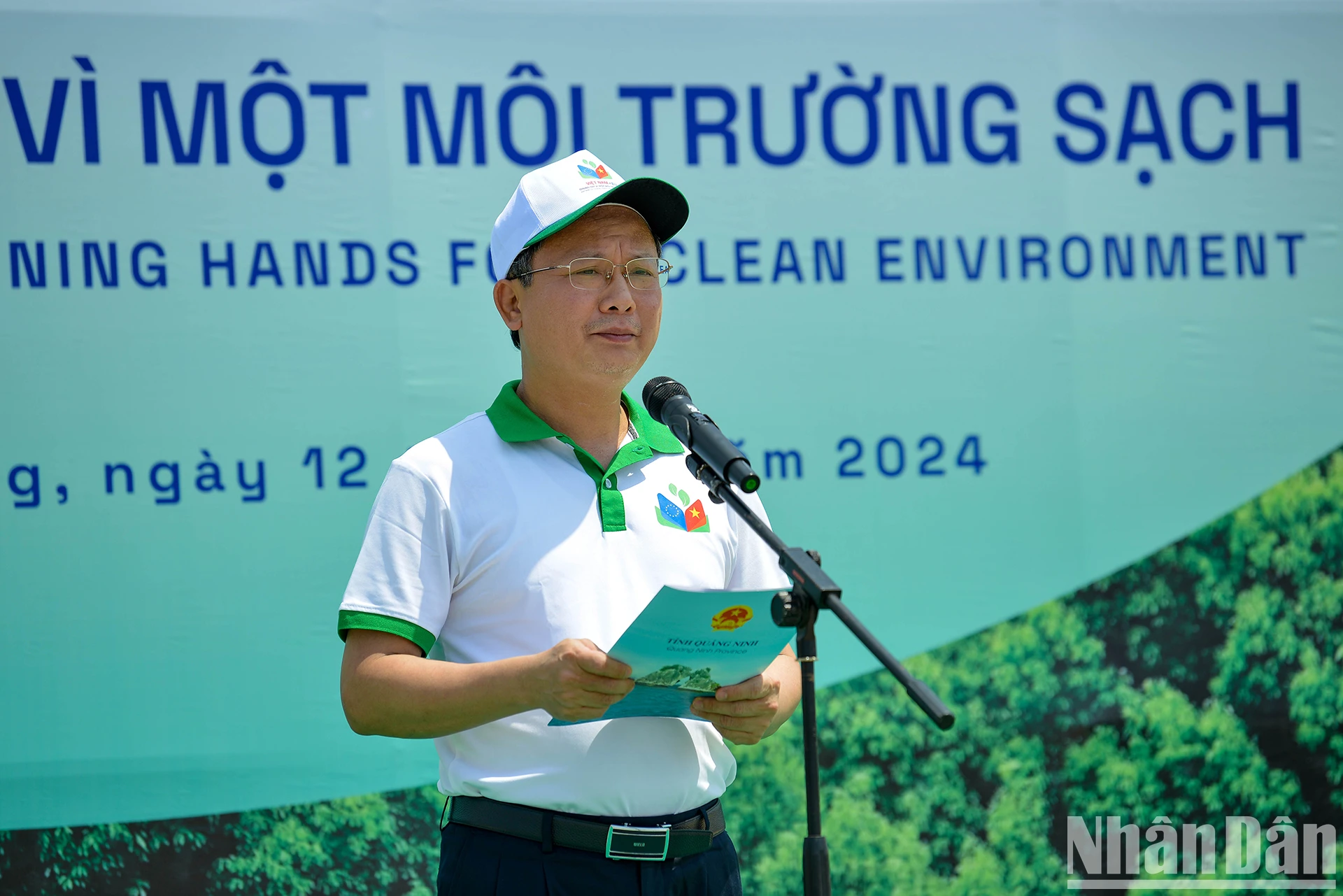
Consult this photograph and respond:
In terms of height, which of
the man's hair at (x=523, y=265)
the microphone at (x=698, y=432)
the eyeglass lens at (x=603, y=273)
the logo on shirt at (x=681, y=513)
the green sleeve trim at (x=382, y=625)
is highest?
the man's hair at (x=523, y=265)

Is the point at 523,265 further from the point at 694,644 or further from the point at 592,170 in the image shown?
the point at 694,644

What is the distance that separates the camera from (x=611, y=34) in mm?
3059

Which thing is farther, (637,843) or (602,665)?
(637,843)

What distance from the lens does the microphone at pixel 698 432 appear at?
4.64 ft

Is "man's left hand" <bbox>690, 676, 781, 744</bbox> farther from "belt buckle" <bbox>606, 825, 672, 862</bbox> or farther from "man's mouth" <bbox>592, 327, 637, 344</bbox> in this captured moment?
"man's mouth" <bbox>592, 327, 637, 344</bbox>

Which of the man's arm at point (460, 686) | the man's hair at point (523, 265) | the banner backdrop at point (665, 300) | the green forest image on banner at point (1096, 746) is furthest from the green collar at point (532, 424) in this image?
the green forest image on banner at point (1096, 746)

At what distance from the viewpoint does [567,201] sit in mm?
1769

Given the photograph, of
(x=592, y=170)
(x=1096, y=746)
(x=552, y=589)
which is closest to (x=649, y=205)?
(x=592, y=170)

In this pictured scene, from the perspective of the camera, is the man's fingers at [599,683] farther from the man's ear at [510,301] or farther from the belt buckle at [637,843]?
the man's ear at [510,301]

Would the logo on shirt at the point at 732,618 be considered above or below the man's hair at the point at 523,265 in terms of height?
below

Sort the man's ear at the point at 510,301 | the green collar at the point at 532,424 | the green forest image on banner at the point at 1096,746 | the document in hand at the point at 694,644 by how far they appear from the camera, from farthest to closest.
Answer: the green forest image on banner at the point at 1096,746, the man's ear at the point at 510,301, the green collar at the point at 532,424, the document in hand at the point at 694,644

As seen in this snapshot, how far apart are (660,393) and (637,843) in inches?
23.2

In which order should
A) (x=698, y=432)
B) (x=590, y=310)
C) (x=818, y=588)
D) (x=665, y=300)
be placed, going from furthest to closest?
(x=665, y=300) < (x=590, y=310) < (x=698, y=432) < (x=818, y=588)

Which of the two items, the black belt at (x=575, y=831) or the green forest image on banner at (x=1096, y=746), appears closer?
the black belt at (x=575, y=831)
